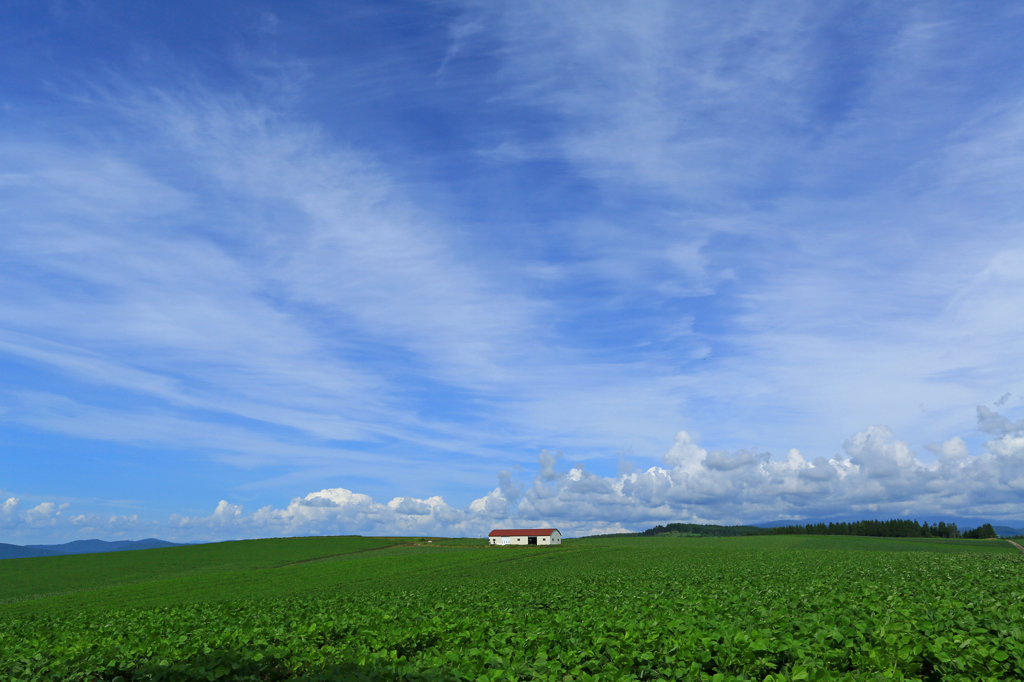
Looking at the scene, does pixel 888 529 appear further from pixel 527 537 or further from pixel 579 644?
pixel 579 644

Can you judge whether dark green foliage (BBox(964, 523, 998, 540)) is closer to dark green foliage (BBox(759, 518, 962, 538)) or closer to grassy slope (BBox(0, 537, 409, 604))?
dark green foliage (BBox(759, 518, 962, 538))

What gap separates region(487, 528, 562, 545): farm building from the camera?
126 m

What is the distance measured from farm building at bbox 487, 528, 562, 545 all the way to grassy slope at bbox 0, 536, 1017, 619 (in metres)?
27.6

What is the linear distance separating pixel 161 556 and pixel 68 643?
3522 inches

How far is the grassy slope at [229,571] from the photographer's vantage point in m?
44.1

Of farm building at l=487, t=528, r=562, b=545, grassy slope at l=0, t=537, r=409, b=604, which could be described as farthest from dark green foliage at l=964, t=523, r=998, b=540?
grassy slope at l=0, t=537, r=409, b=604

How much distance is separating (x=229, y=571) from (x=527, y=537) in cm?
7263

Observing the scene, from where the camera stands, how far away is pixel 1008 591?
637 inches

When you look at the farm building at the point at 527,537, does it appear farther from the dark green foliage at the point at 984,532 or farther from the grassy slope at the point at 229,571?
the dark green foliage at the point at 984,532

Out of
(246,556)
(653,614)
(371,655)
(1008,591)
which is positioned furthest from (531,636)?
(246,556)

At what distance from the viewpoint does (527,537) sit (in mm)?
126688

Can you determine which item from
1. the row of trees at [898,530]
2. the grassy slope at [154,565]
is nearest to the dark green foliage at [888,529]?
the row of trees at [898,530]

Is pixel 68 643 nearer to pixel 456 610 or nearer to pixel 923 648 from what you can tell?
pixel 456 610

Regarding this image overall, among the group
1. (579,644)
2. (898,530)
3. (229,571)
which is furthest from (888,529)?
(579,644)
